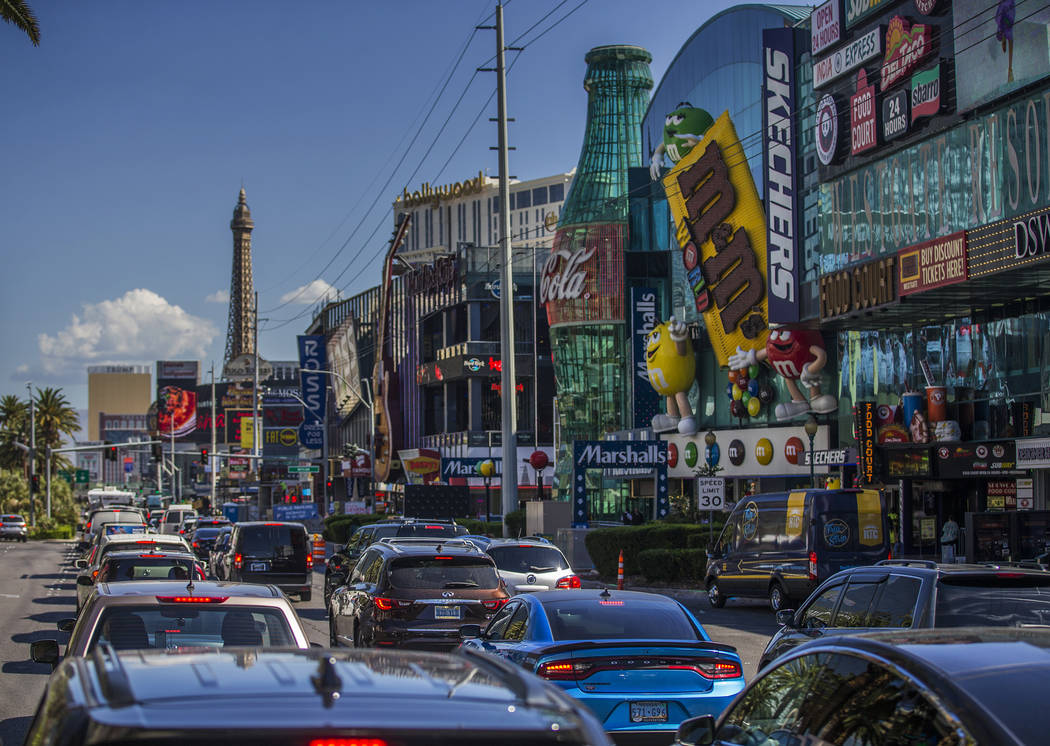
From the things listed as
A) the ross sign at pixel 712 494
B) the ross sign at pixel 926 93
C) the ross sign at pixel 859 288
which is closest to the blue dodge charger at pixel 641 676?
the ross sign at pixel 712 494

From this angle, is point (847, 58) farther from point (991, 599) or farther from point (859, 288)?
point (991, 599)

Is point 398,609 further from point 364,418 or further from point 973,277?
point 364,418

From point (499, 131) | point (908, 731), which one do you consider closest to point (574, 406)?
point (499, 131)

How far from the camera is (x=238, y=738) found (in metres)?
3.24

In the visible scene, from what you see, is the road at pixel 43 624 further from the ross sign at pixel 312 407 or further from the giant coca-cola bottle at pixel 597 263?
the ross sign at pixel 312 407

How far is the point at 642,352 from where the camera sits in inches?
2275

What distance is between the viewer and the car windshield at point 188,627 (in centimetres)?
846

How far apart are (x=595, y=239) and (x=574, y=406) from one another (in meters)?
8.21

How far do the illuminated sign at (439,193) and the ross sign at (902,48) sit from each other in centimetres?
11971

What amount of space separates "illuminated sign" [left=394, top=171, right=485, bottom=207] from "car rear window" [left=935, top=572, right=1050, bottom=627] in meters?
146

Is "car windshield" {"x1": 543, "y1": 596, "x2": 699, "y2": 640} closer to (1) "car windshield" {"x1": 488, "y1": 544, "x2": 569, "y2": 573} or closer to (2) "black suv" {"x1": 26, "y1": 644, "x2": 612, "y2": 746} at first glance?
(2) "black suv" {"x1": 26, "y1": 644, "x2": 612, "y2": 746}

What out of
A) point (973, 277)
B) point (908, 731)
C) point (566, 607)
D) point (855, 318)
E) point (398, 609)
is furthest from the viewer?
point (855, 318)

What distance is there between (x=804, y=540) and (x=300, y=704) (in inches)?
875

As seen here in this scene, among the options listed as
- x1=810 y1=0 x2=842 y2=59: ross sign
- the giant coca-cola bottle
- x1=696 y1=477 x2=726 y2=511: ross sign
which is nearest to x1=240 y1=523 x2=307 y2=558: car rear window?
x1=696 y1=477 x2=726 y2=511: ross sign
